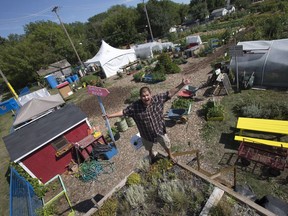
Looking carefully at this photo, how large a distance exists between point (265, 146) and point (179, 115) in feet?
14.5

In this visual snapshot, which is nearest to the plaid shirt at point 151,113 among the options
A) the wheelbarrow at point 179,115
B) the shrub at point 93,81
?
the wheelbarrow at point 179,115

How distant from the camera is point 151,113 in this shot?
4496 mm

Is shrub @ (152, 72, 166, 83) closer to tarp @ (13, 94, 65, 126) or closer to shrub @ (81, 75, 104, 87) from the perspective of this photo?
shrub @ (81, 75, 104, 87)

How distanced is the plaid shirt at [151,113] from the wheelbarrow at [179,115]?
5.49 metres

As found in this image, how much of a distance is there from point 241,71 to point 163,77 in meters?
7.14

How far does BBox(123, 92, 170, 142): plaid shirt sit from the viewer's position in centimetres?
449

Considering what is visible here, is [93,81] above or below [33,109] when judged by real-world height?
below

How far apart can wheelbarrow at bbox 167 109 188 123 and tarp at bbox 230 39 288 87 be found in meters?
5.50

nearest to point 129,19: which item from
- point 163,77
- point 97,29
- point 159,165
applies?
point 97,29

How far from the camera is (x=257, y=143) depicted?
272 inches

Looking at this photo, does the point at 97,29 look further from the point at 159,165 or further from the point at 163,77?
the point at 159,165

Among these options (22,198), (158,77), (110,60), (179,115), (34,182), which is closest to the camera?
(22,198)

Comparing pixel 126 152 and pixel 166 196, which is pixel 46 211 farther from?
pixel 166 196

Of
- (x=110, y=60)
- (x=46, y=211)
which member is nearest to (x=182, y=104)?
(x=46, y=211)
